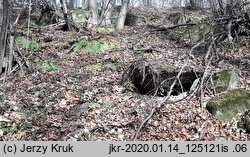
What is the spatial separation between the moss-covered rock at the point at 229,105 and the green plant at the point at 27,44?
7.64 m

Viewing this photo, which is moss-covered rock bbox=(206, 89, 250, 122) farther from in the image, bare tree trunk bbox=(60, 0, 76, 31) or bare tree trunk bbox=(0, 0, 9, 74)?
bare tree trunk bbox=(60, 0, 76, 31)

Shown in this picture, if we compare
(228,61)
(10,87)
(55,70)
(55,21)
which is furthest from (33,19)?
(228,61)

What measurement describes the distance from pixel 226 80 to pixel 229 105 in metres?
1.04

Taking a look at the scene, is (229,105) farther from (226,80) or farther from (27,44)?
(27,44)

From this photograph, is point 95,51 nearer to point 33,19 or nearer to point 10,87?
point 10,87

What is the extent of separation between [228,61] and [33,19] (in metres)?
11.1

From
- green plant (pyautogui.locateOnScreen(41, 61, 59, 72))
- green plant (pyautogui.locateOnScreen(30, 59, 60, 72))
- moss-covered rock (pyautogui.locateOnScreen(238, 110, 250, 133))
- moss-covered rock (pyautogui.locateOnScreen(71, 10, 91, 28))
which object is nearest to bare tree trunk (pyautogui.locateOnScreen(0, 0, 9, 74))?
green plant (pyautogui.locateOnScreen(30, 59, 60, 72))

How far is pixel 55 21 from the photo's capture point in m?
17.1

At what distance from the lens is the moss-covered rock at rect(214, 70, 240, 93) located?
8523mm

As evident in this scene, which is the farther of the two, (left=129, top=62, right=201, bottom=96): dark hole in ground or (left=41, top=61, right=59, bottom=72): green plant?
(left=41, top=61, right=59, bottom=72): green plant

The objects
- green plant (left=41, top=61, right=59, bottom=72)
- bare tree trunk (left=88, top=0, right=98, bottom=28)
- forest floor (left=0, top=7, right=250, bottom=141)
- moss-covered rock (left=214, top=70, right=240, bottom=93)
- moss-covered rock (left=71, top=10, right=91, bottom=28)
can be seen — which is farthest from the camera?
moss-covered rock (left=71, top=10, right=91, bottom=28)

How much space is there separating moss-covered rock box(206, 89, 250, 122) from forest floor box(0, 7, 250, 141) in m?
0.16

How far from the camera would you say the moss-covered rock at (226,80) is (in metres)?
8.52

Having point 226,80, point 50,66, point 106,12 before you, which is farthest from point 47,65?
point 106,12
